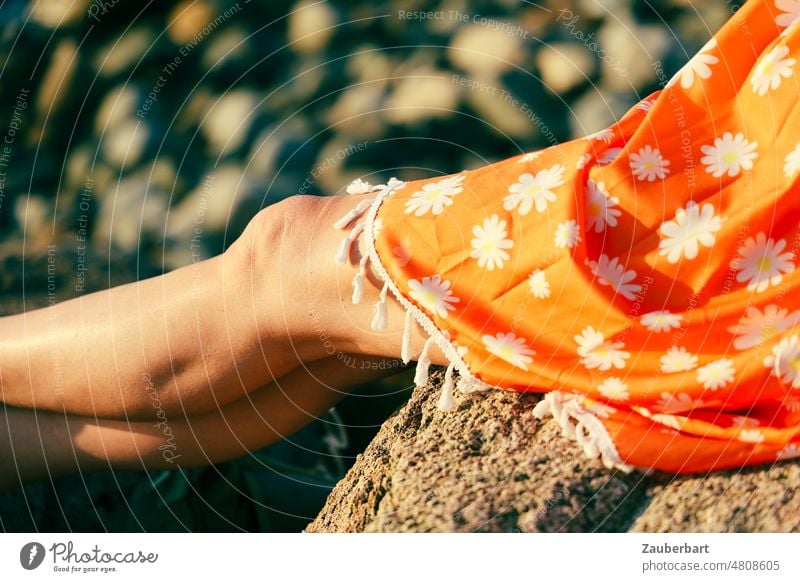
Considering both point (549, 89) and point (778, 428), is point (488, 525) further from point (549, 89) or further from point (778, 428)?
point (549, 89)

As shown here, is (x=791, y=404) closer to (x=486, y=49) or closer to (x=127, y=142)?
(x=486, y=49)

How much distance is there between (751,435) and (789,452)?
0.03m

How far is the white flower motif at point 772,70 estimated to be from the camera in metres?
0.74

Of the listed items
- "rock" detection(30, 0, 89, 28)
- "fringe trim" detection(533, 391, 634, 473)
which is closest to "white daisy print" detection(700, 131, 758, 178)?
"fringe trim" detection(533, 391, 634, 473)

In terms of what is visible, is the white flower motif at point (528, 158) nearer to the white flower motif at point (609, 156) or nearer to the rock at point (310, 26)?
the white flower motif at point (609, 156)

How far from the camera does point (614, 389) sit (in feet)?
2.35

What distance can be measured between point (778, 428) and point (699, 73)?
11.3 inches

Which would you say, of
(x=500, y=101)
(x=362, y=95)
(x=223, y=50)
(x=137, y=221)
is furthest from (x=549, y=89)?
(x=137, y=221)

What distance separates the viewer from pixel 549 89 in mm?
1373

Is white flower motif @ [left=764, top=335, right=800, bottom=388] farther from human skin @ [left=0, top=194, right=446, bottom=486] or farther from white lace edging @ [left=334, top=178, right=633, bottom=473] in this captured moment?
human skin @ [left=0, top=194, right=446, bottom=486]

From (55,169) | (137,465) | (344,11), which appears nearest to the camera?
(137,465)

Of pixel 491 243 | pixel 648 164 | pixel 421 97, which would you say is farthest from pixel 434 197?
pixel 421 97

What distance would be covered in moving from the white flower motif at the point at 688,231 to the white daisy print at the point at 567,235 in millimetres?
70
